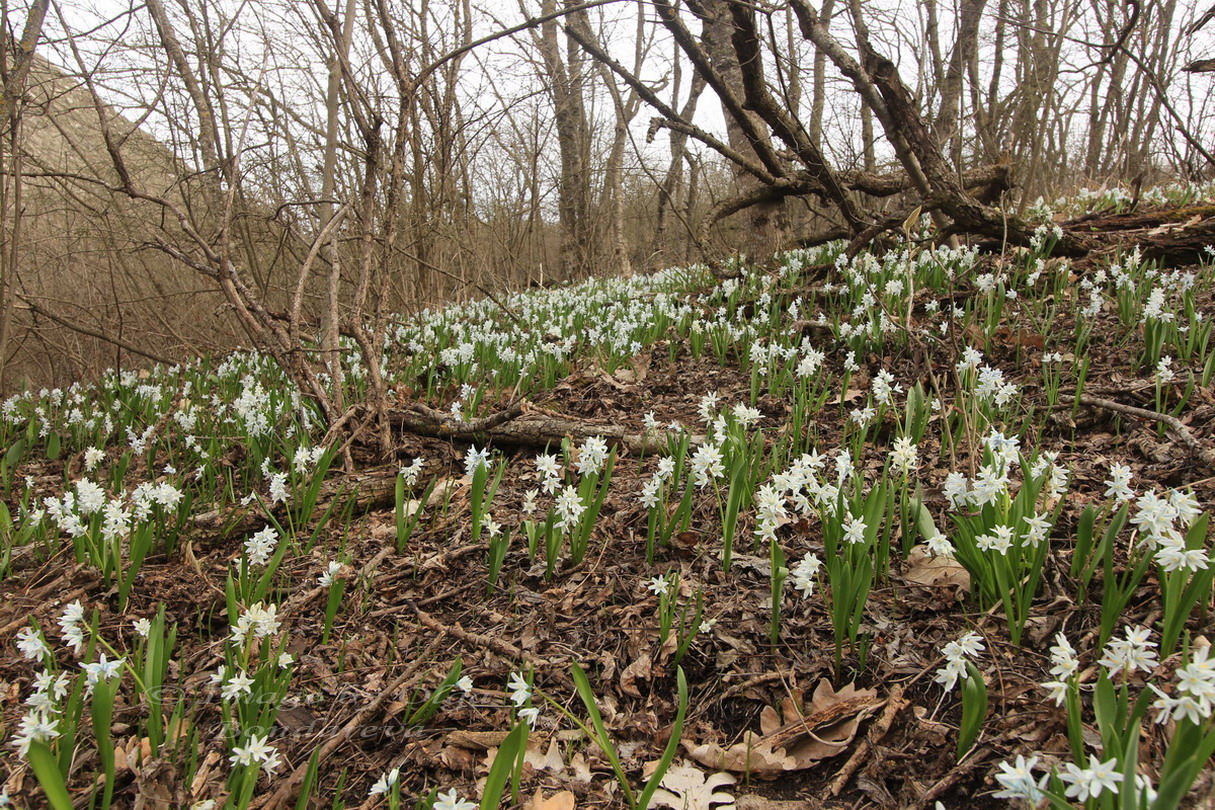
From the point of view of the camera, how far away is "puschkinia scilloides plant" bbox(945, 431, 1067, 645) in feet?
5.39

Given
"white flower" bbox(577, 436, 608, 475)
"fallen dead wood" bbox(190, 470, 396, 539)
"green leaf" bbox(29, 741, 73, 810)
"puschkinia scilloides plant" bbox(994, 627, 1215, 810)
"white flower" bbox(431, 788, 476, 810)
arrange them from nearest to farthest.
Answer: "puschkinia scilloides plant" bbox(994, 627, 1215, 810) < "green leaf" bbox(29, 741, 73, 810) < "white flower" bbox(431, 788, 476, 810) < "white flower" bbox(577, 436, 608, 475) < "fallen dead wood" bbox(190, 470, 396, 539)

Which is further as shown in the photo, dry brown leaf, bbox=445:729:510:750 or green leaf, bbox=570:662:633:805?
dry brown leaf, bbox=445:729:510:750

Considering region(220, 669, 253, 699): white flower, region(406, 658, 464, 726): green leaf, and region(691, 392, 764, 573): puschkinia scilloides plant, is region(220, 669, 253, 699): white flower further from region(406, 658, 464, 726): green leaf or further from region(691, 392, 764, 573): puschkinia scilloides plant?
region(691, 392, 764, 573): puschkinia scilloides plant

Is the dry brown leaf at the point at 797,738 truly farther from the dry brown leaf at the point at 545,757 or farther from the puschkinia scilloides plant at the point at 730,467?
the puschkinia scilloides plant at the point at 730,467

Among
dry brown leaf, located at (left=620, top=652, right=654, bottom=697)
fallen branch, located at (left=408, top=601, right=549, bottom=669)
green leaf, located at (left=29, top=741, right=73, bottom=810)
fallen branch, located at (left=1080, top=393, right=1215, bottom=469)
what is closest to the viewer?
green leaf, located at (left=29, top=741, right=73, bottom=810)

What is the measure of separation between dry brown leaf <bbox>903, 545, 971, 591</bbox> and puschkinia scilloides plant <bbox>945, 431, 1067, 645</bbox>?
7 centimetres

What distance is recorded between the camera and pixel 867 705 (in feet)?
5.24

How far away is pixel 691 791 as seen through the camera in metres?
1.47

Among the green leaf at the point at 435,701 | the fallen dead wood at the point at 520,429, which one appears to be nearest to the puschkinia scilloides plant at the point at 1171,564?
the green leaf at the point at 435,701

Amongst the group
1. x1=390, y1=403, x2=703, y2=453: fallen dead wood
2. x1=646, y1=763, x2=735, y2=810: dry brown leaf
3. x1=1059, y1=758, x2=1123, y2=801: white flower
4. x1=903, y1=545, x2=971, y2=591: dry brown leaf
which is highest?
x1=390, y1=403, x2=703, y2=453: fallen dead wood

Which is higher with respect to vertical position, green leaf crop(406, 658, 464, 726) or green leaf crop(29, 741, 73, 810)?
green leaf crop(29, 741, 73, 810)

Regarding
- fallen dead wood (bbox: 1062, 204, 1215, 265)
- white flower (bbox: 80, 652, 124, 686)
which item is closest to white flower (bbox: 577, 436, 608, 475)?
white flower (bbox: 80, 652, 124, 686)

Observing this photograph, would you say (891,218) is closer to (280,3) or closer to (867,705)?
(867,705)

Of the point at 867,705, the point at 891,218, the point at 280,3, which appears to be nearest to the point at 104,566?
the point at 867,705
